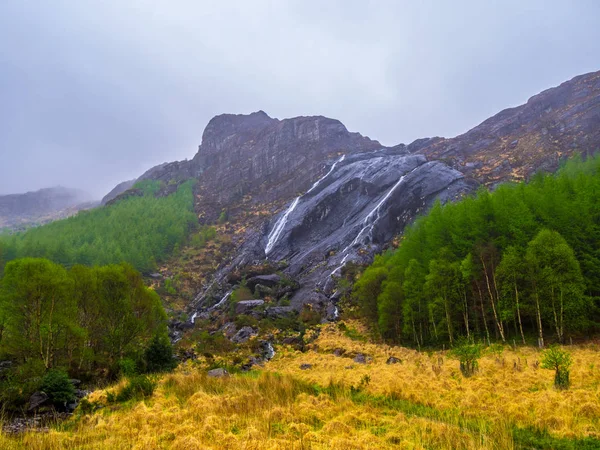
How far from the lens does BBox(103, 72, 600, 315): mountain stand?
71.6 m

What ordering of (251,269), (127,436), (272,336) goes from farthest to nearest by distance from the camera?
(251,269) → (272,336) → (127,436)

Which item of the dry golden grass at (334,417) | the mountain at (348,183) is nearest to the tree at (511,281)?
the dry golden grass at (334,417)

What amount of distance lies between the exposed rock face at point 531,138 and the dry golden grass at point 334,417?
82.5 metres

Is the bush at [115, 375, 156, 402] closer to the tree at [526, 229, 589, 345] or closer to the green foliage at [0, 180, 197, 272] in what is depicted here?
the tree at [526, 229, 589, 345]

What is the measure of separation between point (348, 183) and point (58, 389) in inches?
3261

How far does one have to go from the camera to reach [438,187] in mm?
80062

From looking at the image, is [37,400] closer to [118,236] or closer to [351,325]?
[351,325]

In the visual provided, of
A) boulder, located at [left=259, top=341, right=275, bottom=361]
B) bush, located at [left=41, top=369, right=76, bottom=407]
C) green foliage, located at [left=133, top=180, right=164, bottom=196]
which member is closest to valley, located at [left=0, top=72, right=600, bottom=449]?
bush, located at [left=41, top=369, right=76, bottom=407]

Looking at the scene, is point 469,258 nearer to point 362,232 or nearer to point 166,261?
point 362,232

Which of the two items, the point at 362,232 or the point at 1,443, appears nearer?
the point at 1,443

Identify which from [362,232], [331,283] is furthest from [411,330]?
[362,232]

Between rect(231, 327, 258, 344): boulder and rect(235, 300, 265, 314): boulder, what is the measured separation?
834 cm

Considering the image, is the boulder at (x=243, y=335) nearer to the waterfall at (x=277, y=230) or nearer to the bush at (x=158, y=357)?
the bush at (x=158, y=357)

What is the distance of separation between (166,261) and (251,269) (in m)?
42.2
